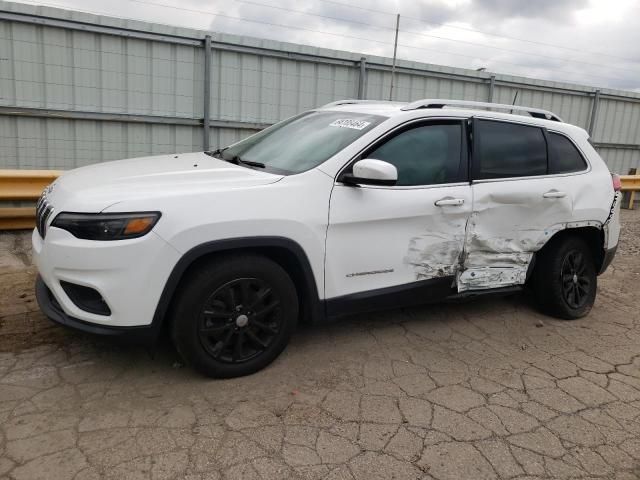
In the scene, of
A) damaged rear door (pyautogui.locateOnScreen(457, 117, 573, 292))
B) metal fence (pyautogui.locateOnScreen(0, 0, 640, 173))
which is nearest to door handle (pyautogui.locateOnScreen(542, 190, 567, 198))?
damaged rear door (pyautogui.locateOnScreen(457, 117, 573, 292))

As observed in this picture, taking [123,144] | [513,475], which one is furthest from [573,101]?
[513,475]

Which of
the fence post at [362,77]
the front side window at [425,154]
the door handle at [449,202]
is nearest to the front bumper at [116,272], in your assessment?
the front side window at [425,154]

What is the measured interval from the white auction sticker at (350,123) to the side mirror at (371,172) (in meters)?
0.43

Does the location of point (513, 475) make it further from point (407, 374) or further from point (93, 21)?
point (93, 21)

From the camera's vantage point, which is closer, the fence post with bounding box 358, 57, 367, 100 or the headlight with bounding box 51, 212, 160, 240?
the headlight with bounding box 51, 212, 160, 240

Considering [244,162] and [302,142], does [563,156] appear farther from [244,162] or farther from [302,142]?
[244,162]

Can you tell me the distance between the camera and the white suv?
291cm

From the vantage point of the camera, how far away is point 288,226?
3.22 meters

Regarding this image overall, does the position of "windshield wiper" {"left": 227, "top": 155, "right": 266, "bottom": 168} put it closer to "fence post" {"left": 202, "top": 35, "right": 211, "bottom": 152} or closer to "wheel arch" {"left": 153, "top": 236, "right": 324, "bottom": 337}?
"wheel arch" {"left": 153, "top": 236, "right": 324, "bottom": 337}

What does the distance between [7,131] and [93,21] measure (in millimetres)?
1793

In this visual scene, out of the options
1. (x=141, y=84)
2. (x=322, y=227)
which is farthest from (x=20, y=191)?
(x=322, y=227)

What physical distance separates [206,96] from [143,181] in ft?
16.8

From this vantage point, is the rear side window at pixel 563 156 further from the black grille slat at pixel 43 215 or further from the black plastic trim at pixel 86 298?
the black grille slat at pixel 43 215

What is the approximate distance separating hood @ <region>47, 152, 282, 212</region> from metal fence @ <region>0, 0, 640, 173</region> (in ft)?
13.1
